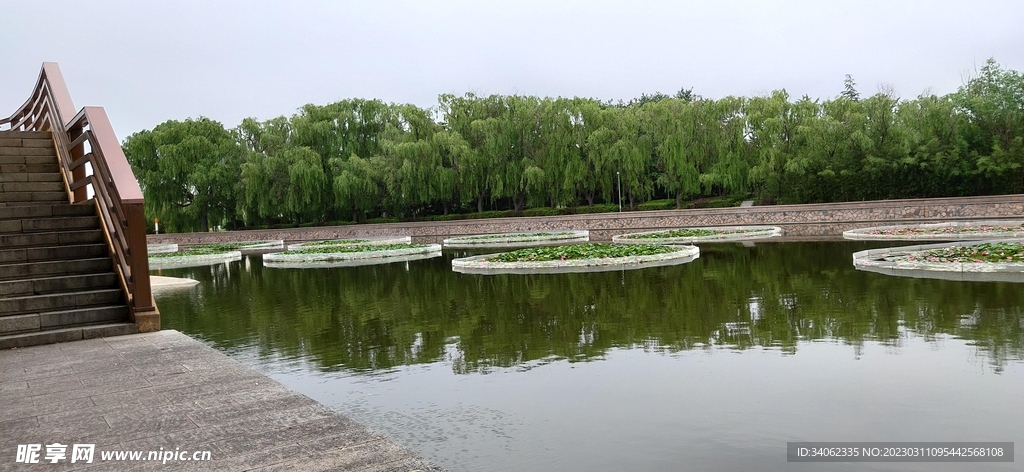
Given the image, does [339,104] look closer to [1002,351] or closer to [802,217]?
[802,217]

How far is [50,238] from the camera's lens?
6.88 meters

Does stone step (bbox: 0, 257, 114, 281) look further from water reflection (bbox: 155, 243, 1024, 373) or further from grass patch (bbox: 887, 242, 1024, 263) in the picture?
grass patch (bbox: 887, 242, 1024, 263)

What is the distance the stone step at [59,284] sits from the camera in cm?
622

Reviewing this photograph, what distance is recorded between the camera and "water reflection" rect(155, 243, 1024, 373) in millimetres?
6070

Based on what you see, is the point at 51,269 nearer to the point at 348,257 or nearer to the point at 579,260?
the point at 579,260

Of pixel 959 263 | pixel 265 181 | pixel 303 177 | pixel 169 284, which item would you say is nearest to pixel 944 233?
pixel 959 263

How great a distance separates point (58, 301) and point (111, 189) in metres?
0.97

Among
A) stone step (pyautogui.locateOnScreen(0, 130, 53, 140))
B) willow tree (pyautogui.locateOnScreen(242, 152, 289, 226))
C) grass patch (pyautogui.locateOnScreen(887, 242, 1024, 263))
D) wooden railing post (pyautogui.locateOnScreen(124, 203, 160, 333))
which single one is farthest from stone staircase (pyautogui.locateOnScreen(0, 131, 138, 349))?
willow tree (pyautogui.locateOnScreen(242, 152, 289, 226))

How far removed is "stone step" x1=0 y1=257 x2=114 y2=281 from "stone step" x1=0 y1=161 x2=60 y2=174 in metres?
2.04

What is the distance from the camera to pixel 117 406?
3877mm

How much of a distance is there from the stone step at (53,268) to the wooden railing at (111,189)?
168mm

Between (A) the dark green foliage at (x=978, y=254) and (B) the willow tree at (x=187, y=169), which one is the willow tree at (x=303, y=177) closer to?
(B) the willow tree at (x=187, y=169)

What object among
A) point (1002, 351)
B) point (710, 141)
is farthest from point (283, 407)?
point (710, 141)

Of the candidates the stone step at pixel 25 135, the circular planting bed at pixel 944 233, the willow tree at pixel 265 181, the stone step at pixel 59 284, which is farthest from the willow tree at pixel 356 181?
the stone step at pixel 59 284
